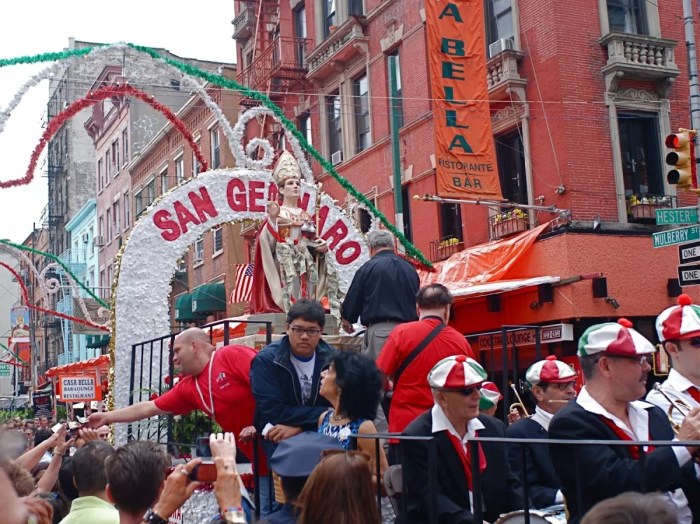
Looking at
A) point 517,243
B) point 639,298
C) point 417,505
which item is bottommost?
point 417,505

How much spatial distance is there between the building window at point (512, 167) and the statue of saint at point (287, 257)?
8367 mm

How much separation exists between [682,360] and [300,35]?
25151 mm

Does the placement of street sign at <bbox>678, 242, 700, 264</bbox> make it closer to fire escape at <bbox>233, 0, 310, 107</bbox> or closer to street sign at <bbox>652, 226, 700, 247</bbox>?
street sign at <bbox>652, 226, 700, 247</bbox>

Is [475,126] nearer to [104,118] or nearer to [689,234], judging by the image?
[689,234]

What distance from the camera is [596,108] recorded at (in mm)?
17688

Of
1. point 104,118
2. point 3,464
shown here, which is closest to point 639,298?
point 3,464

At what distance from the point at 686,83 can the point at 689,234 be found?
334 inches

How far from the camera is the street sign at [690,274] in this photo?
433 inches

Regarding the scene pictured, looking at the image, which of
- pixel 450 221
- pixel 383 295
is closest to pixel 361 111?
pixel 450 221

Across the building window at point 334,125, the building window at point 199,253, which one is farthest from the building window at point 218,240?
the building window at point 334,125

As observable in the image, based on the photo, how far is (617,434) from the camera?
4.00 m

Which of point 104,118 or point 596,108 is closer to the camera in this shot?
point 596,108

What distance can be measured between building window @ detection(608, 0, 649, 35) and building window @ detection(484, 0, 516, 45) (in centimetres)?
200

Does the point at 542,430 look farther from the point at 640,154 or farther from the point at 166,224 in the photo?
the point at 640,154
